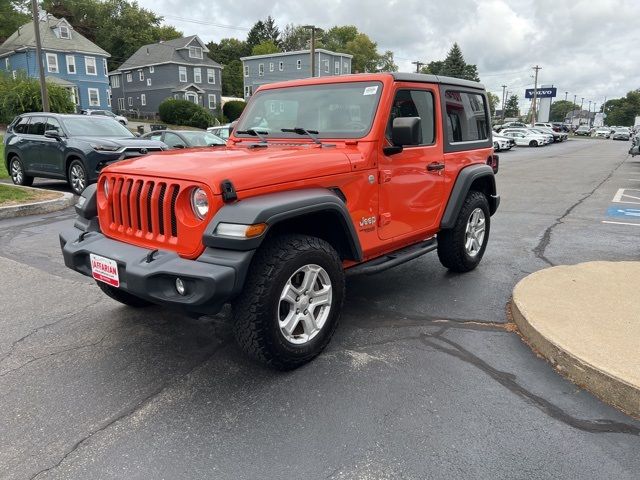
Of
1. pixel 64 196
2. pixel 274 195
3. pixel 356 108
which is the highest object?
pixel 356 108

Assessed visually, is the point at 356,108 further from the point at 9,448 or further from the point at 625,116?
the point at 625,116

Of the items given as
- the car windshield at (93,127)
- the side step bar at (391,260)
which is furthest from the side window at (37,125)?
the side step bar at (391,260)

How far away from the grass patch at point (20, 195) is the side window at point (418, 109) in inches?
298

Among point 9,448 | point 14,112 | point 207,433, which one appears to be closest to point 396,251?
point 207,433

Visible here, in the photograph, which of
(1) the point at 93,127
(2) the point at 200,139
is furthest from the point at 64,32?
(1) the point at 93,127

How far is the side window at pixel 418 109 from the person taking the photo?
4.12m

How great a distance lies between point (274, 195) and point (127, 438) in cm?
161

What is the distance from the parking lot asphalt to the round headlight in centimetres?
111

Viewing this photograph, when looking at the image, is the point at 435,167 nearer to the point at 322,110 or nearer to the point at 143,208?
the point at 322,110

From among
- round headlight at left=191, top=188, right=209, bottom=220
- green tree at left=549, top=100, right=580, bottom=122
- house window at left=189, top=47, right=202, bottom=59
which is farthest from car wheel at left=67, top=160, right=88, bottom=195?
green tree at left=549, top=100, right=580, bottom=122

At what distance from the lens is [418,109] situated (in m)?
4.43

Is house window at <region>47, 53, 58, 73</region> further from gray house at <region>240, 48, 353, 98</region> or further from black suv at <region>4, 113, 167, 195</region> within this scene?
black suv at <region>4, 113, 167, 195</region>

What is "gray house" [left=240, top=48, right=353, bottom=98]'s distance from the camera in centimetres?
5631

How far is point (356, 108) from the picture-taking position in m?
4.05
